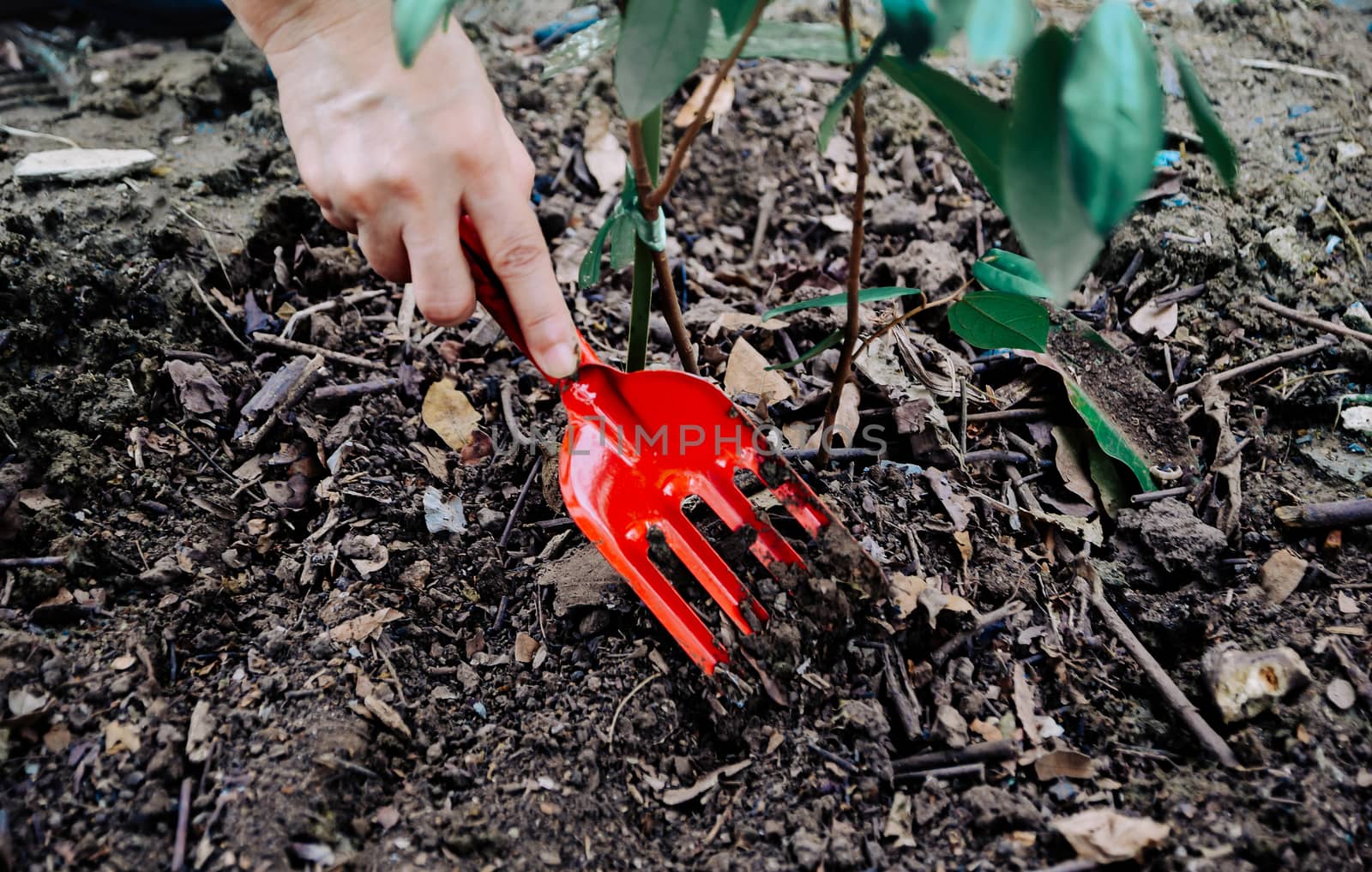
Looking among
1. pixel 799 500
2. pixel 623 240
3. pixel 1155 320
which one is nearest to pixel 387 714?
pixel 799 500

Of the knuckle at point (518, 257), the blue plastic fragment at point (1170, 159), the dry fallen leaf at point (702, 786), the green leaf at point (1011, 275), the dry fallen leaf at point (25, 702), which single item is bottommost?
the dry fallen leaf at point (702, 786)

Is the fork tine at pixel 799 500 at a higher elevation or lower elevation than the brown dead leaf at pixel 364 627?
higher

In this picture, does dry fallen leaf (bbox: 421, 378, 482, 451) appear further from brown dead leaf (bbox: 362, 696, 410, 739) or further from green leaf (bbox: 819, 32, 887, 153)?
green leaf (bbox: 819, 32, 887, 153)

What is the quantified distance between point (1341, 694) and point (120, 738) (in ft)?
5.45

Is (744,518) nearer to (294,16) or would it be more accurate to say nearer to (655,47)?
(655,47)

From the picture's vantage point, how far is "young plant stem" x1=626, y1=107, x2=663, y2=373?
1189mm

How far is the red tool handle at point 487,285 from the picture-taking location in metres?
1.19

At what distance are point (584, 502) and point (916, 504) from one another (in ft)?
1.85

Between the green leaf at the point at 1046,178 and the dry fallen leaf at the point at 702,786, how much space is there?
0.80 meters

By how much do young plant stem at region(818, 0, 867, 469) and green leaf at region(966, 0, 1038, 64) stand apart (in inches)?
11.0

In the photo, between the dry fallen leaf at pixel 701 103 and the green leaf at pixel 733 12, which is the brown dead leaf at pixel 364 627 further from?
the dry fallen leaf at pixel 701 103

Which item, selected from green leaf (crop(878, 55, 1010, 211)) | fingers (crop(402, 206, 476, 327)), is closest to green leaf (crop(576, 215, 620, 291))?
fingers (crop(402, 206, 476, 327))

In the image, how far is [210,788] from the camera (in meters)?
1.13

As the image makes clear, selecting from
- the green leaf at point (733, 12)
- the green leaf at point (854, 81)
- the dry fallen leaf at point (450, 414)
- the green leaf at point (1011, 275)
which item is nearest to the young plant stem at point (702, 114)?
the green leaf at point (733, 12)
